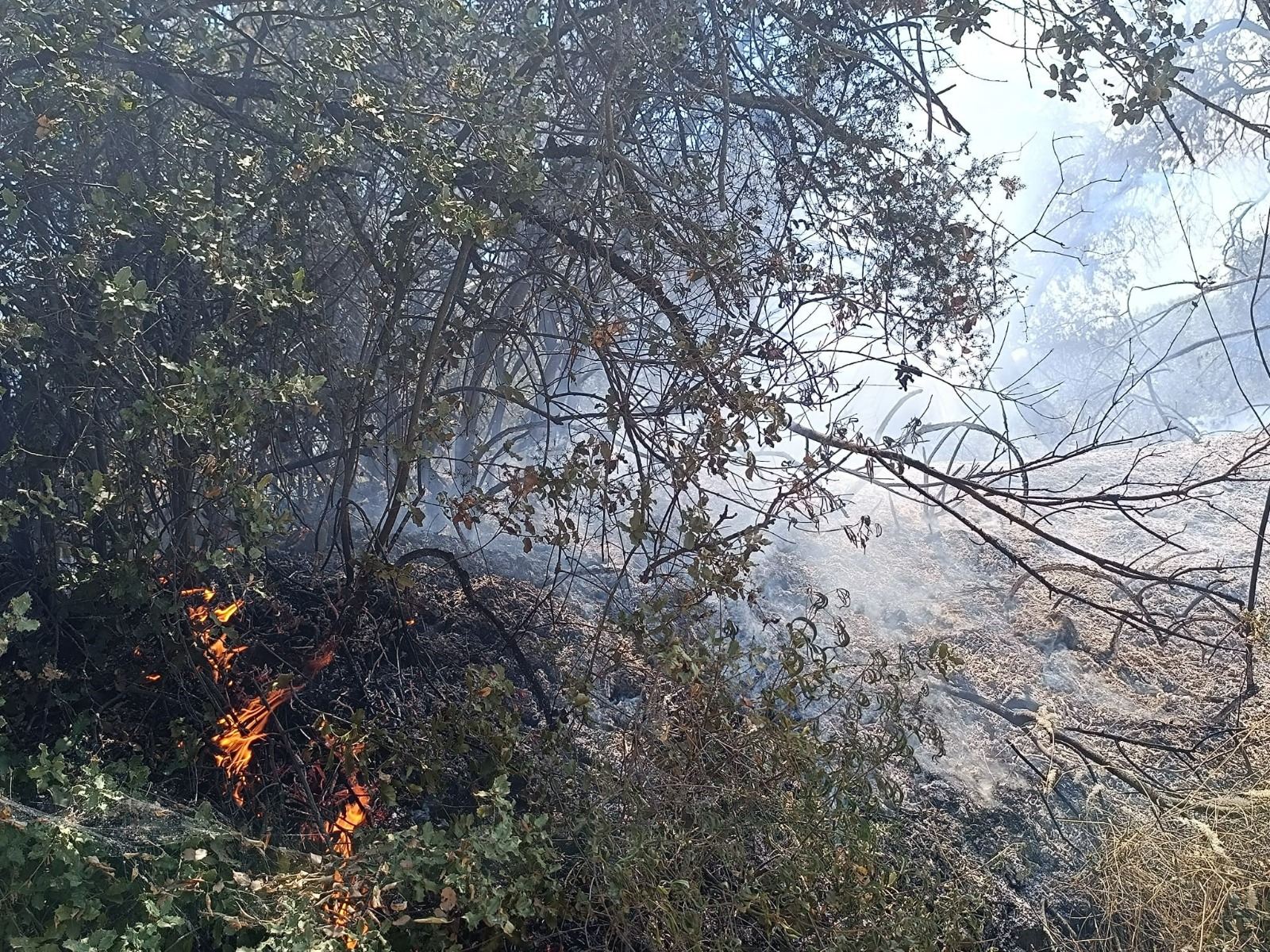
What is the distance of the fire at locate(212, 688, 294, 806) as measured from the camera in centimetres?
283

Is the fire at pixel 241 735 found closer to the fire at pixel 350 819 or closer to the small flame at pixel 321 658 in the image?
the small flame at pixel 321 658

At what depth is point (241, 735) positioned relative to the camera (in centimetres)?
288

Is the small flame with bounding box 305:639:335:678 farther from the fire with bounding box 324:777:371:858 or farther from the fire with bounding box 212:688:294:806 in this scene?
the fire with bounding box 324:777:371:858

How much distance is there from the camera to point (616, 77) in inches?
134

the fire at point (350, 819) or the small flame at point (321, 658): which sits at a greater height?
the small flame at point (321, 658)

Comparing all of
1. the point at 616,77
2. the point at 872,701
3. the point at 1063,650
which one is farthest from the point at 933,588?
the point at 616,77

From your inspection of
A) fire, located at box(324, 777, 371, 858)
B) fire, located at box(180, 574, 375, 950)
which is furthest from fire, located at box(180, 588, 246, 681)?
fire, located at box(324, 777, 371, 858)

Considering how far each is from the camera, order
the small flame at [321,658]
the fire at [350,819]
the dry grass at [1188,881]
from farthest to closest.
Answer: the small flame at [321,658] → the dry grass at [1188,881] → the fire at [350,819]

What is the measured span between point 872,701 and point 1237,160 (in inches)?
534

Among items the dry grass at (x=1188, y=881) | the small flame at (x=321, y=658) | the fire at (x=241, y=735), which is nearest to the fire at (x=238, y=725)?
the fire at (x=241, y=735)

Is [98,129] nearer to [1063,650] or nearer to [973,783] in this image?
[973,783]

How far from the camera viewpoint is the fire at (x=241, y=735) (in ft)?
9.30

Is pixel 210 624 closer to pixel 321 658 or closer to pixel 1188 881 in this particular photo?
pixel 321 658

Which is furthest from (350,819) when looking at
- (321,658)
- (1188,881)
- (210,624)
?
(1188,881)
